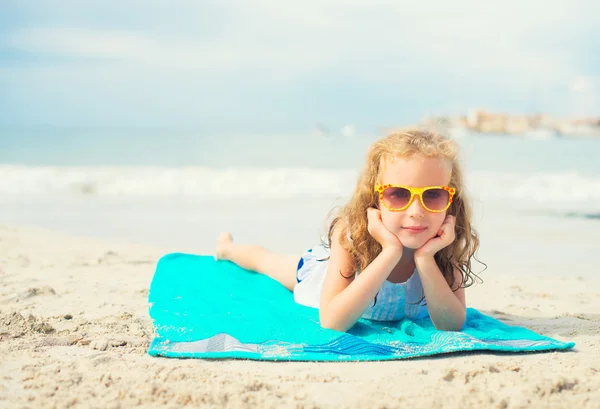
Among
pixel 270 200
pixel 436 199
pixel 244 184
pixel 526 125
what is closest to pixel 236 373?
pixel 436 199

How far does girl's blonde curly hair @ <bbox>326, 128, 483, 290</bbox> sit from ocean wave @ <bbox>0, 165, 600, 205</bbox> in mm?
10232

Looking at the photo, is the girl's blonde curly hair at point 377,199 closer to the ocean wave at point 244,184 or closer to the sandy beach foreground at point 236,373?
the sandy beach foreground at point 236,373

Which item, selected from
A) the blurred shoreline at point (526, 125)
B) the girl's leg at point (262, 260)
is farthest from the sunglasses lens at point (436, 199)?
the blurred shoreline at point (526, 125)

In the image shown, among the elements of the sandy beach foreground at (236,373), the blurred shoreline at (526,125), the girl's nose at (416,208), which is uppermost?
the blurred shoreline at (526,125)

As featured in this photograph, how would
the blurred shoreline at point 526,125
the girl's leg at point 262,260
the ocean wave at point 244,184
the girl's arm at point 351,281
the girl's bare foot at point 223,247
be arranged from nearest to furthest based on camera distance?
the girl's arm at point 351,281 → the girl's leg at point 262,260 → the girl's bare foot at point 223,247 → the ocean wave at point 244,184 → the blurred shoreline at point 526,125

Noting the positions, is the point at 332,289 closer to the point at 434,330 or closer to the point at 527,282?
the point at 434,330

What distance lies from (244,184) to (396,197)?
41.5 ft

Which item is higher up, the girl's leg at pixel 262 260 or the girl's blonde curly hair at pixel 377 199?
the girl's blonde curly hair at pixel 377 199

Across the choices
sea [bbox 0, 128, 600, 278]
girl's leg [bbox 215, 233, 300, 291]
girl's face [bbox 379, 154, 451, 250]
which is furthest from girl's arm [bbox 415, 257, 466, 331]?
girl's leg [bbox 215, 233, 300, 291]

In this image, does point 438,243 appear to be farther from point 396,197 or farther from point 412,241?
point 396,197

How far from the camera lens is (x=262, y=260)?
523 cm

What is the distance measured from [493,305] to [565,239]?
3.78 meters

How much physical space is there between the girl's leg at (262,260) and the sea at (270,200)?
0.75 meters

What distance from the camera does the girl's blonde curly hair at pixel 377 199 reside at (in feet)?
10.9
